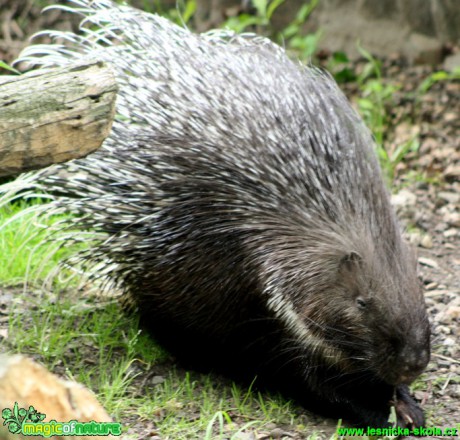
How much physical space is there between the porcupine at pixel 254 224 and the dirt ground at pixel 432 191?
0.28m

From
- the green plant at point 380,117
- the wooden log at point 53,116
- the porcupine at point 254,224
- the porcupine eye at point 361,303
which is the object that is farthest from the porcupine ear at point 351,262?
the green plant at point 380,117

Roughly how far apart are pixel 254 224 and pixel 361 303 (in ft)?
1.69

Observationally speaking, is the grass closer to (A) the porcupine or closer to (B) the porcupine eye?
(A) the porcupine

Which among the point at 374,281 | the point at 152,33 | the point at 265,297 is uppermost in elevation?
the point at 152,33

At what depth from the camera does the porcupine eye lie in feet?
10.00

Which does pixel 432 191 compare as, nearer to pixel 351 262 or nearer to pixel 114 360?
pixel 351 262

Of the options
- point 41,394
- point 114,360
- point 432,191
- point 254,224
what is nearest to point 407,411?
point 254,224

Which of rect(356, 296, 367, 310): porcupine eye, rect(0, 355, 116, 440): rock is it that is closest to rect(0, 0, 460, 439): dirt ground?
rect(356, 296, 367, 310): porcupine eye

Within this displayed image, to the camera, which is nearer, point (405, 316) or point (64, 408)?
point (64, 408)

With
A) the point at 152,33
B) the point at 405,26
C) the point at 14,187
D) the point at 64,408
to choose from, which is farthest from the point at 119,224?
the point at 405,26

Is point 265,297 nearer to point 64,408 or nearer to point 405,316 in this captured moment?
point 405,316

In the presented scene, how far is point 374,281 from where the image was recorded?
3.04 meters

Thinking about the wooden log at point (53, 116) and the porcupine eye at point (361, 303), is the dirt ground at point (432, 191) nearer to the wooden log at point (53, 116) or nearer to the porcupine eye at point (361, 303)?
the porcupine eye at point (361, 303)

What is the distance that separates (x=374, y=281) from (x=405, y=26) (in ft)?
14.7
